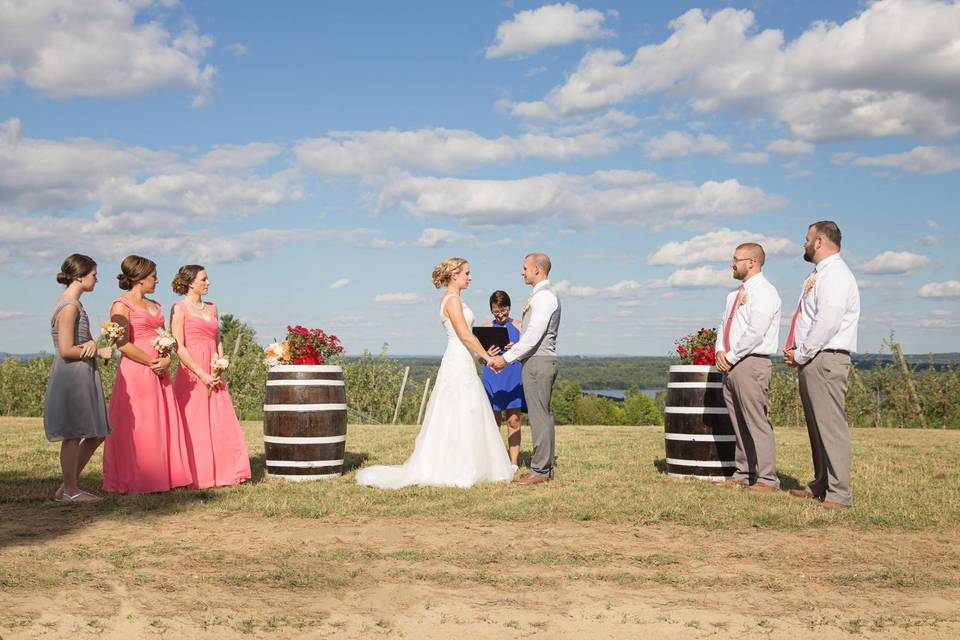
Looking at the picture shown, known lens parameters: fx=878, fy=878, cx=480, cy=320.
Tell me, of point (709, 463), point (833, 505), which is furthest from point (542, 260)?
point (833, 505)

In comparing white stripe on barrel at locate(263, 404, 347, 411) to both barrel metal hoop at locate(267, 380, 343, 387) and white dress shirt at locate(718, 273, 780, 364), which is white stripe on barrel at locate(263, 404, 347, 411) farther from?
white dress shirt at locate(718, 273, 780, 364)

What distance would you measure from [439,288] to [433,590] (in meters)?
4.94

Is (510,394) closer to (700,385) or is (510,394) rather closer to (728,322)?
(700,385)

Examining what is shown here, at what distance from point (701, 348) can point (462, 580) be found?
514 cm

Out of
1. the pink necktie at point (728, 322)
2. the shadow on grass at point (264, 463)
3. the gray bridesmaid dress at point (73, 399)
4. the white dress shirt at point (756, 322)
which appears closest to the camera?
the gray bridesmaid dress at point (73, 399)

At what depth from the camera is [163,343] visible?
28.9 feet

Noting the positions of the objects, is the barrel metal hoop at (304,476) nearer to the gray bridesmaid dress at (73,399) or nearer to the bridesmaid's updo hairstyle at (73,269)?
the gray bridesmaid dress at (73,399)

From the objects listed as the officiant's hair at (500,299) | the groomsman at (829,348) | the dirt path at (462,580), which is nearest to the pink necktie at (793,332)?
the groomsman at (829,348)

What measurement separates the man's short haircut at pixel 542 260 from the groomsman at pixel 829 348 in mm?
2721

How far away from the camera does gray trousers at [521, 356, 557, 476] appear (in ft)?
30.5

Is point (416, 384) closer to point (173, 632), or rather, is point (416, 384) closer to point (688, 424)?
point (688, 424)

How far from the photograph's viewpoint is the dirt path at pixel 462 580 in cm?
463

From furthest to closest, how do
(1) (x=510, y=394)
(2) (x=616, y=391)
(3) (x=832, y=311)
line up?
(2) (x=616, y=391), (1) (x=510, y=394), (3) (x=832, y=311)

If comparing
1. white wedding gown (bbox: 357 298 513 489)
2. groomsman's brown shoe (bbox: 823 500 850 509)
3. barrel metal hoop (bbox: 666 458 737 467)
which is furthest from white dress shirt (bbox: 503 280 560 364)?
groomsman's brown shoe (bbox: 823 500 850 509)
